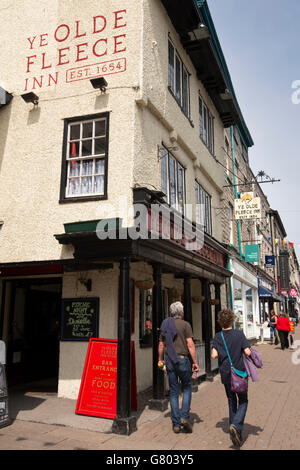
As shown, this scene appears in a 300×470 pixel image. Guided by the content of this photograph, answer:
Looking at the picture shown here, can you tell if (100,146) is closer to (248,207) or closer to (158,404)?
(158,404)

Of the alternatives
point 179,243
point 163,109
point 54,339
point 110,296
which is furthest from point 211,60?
point 54,339

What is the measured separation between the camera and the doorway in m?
9.56

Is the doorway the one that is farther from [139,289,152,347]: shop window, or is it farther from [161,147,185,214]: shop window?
[161,147,185,214]: shop window

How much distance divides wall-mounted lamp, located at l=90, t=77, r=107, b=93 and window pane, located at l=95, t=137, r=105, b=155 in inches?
40.9

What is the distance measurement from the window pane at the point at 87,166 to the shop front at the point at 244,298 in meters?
9.96

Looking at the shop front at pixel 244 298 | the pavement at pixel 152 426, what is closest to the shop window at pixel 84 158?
the pavement at pixel 152 426

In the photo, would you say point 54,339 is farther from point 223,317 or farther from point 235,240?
point 235,240

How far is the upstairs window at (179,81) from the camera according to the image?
397 inches

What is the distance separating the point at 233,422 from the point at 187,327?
161 cm

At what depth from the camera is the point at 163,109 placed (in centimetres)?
901

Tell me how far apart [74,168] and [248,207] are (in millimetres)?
9752

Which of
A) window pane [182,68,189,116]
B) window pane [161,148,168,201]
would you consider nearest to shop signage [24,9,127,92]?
window pane [161,148,168,201]

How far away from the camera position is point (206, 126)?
43.9ft

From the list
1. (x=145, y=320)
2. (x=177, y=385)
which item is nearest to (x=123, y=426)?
(x=177, y=385)
